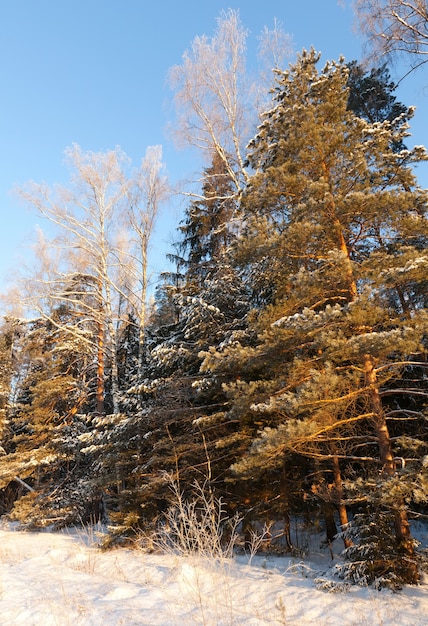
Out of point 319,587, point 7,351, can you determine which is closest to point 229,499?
point 319,587

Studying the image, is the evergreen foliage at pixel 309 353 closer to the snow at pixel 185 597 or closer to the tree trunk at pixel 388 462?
the tree trunk at pixel 388 462

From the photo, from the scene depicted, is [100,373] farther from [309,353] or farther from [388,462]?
[388,462]

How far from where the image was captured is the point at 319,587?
5859 millimetres

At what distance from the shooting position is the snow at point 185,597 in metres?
4.25

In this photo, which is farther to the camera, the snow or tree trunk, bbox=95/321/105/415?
tree trunk, bbox=95/321/105/415

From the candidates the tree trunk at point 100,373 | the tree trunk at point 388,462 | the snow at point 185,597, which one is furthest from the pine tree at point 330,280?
the tree trunk at point 100,373

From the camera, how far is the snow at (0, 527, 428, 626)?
425 cm

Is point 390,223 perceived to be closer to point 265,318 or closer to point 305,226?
point 305,226

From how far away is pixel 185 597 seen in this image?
5.15 m

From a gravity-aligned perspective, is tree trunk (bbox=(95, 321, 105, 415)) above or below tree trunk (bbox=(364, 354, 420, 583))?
above

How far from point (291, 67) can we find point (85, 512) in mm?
15298

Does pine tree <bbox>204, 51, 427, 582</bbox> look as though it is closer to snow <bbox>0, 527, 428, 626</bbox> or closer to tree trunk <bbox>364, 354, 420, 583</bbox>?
tree trunk <bbox>364, 354, 420, 583</bbox>

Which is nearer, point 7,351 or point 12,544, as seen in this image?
point 12,544

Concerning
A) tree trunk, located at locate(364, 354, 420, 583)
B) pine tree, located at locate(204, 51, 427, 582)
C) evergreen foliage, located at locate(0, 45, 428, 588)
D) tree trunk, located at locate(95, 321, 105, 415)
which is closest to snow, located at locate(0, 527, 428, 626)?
tree trunk, located at locate(364, 354, 420, 583)
